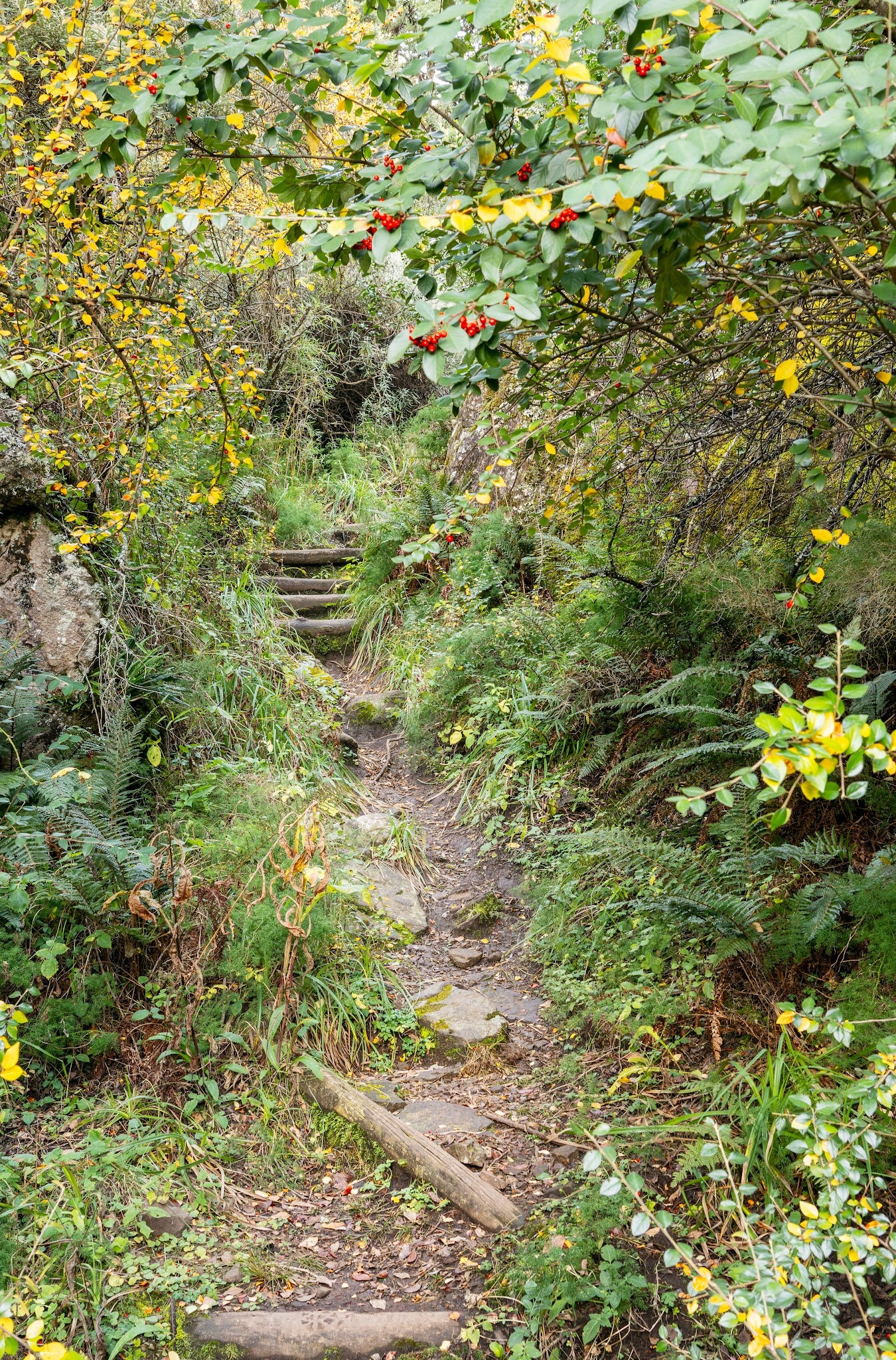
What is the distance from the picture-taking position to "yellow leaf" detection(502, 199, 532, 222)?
128cm

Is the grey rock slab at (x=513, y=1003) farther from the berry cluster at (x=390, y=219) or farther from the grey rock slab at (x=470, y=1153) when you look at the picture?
the berry cluster at (x=390, y=219)

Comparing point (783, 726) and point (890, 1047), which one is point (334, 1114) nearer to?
point (890, 1047)

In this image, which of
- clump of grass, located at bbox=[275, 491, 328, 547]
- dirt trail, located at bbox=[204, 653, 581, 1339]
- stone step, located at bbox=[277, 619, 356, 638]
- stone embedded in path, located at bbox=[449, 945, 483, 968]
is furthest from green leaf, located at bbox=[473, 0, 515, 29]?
clump of grass, located at bbox=[275, 491, 328, 547]

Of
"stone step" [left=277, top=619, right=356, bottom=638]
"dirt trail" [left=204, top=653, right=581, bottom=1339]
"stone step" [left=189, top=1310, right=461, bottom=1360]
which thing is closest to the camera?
"stone step" [left=189, top=1310, right=461, bottom=1360]

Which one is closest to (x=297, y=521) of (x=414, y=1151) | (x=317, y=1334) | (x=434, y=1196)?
(x=414, y=1151)

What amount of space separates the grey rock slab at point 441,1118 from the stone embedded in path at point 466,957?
1007 mm

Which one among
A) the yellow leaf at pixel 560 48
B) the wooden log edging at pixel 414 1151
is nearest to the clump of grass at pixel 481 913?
the wooden log edging at pixel 414 1151

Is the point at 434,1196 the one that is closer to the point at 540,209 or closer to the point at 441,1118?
the point at 441,1118

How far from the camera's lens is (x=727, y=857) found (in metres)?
3.28

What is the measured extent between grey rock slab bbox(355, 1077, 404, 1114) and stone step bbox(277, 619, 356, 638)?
4.92 m

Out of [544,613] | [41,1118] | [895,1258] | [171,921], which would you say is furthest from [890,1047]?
[544,613]

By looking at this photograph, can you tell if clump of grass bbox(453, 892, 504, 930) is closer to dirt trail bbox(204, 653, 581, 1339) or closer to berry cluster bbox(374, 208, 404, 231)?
dirt trail bbox(204, 653, 581, 1339)

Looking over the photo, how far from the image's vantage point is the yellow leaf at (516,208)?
128 cm

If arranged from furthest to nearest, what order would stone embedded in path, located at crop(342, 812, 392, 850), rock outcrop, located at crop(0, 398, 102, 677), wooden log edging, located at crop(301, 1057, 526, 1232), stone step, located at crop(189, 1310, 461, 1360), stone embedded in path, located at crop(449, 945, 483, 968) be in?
stone embedded in path, located at crop(342, 812, 392, 850) → stone embedded in path, located at crop(449, 945, 483, 968) → rock outcrop, located at crop(0, 398, 102, 677) → wooden log edging, located at crop(301, 1057, 526, 1232) → stone step, located at crop(189, 1310, 461, 1360)
